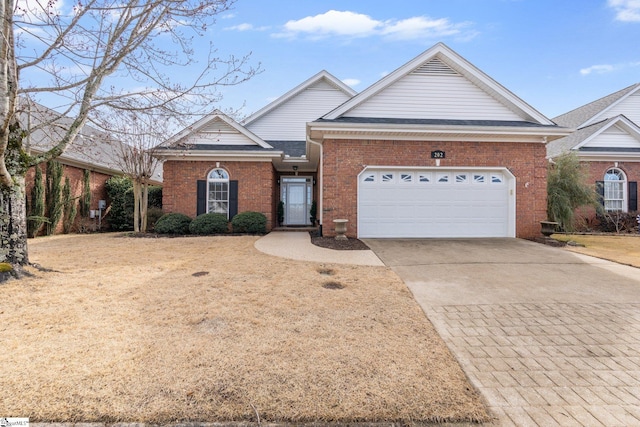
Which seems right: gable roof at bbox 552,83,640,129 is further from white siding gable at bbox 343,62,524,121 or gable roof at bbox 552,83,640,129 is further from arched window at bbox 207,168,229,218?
arched window at bbox 207,168,229,218

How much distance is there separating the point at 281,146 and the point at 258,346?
1395 cm

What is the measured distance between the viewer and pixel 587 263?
719 centimetres

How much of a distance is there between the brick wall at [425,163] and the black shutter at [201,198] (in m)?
5.60

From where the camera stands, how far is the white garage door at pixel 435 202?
1042cm

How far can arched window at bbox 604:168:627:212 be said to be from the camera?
14625 mm

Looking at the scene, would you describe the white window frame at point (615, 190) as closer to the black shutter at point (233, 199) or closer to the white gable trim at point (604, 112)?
the white gable trim at point (604, 112)

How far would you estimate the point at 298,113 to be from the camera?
17.5m

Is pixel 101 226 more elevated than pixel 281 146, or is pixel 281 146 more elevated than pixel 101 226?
pixel 281 146

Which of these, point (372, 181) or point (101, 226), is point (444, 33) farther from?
point (101, 226)

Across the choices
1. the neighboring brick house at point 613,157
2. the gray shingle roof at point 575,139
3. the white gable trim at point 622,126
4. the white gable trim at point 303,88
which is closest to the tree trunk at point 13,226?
the white gable trim at point 303,88

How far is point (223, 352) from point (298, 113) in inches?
632

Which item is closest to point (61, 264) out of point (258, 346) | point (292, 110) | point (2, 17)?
point (2, 17)

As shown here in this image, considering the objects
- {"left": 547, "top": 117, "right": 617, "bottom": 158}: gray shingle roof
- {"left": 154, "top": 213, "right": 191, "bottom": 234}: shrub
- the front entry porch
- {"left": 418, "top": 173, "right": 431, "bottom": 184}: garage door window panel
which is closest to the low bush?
{"left": 547, "top": 117, "right": 617, "bottom": 158}: gray shingle roof

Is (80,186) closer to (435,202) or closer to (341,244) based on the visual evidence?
(341,244)
